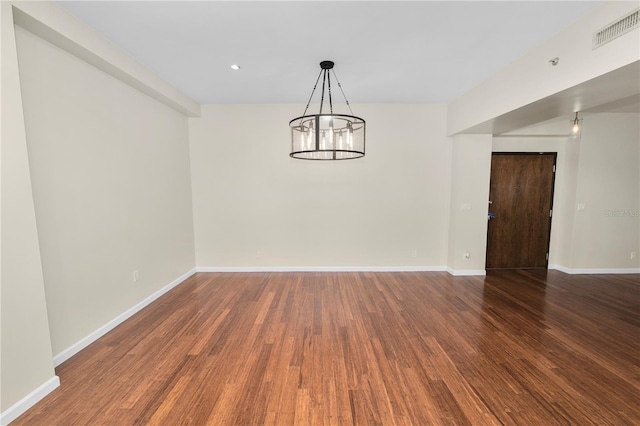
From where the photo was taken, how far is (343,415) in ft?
5.77

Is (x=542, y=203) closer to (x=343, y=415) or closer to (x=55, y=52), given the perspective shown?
(x=343, y=415)

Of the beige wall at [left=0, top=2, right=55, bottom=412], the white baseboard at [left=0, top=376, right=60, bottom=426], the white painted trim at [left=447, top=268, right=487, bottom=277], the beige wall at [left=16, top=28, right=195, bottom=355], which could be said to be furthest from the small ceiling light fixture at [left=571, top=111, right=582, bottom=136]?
the white baseboard at [left=0, top=376, right=60, bottom=426]

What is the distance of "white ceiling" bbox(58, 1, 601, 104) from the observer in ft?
6.92

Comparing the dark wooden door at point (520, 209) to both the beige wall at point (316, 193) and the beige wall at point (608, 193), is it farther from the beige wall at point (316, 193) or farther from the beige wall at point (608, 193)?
the beige wall at point (316, 193)

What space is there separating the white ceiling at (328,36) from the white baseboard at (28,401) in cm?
300

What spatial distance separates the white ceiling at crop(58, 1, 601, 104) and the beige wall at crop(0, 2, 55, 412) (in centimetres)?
95

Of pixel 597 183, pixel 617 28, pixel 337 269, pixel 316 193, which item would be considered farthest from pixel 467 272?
pixel 617 28

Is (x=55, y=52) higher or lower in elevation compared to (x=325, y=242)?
higher

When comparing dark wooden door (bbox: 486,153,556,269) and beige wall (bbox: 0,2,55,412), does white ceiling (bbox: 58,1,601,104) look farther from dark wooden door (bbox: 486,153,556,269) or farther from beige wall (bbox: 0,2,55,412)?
dark wooden door (bbox: 486,153,556,269)

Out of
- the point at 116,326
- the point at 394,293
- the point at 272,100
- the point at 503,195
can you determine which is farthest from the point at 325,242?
the point at 503,195

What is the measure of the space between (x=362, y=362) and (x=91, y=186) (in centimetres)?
320

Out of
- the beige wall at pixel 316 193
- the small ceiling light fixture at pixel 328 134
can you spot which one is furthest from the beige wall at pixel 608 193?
the small ceiling light fixture at pixel 328 134

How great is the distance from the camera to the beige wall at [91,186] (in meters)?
2.19

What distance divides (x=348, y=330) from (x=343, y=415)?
1.10 meters
